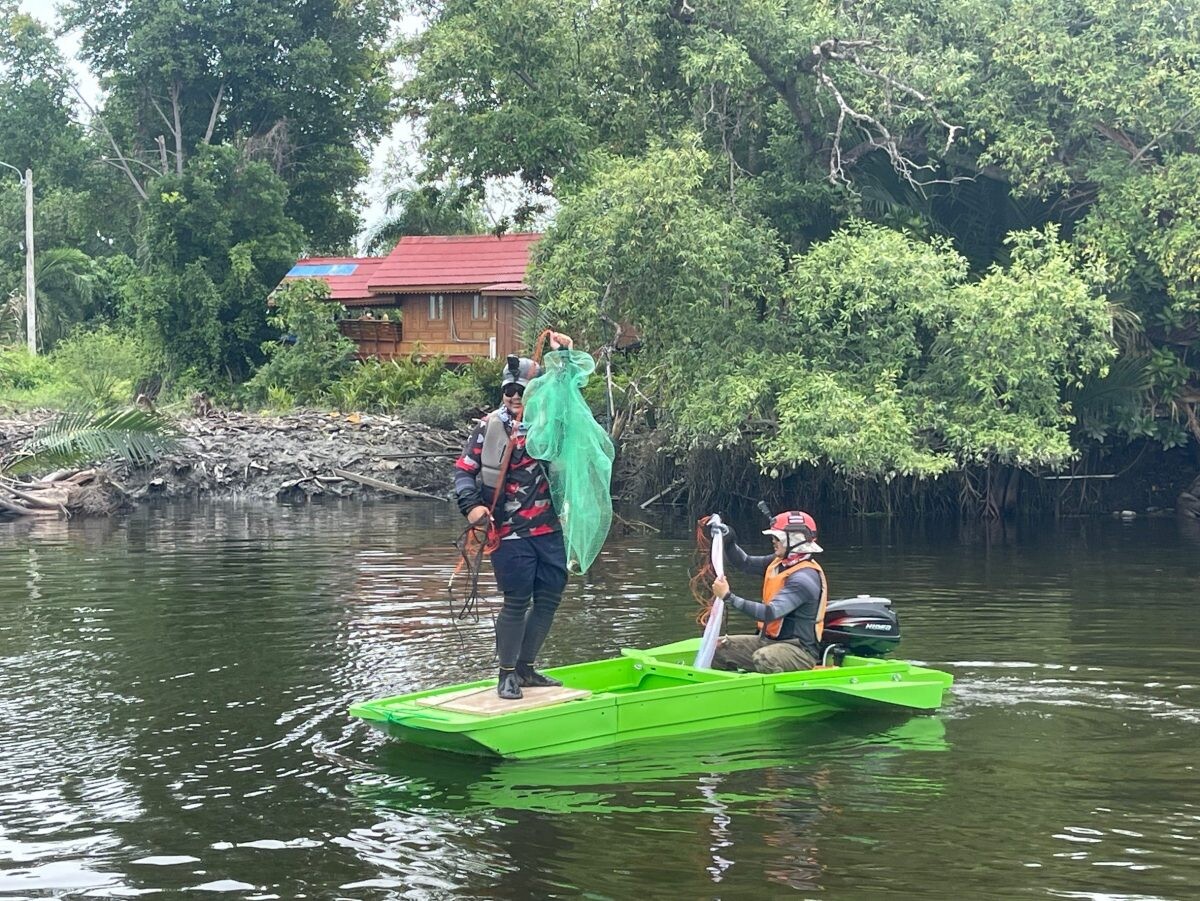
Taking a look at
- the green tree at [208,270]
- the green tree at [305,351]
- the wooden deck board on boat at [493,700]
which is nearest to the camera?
the wooden deck board on boat at [493,700]

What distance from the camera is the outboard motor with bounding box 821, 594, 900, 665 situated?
10.0 metres

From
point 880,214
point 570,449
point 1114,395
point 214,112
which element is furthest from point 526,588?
point 214,112

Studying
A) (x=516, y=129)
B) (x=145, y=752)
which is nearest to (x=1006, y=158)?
(x=516, y=129)

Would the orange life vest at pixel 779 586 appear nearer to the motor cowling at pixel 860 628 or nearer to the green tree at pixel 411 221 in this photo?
the motor cowling at pixel 860 628

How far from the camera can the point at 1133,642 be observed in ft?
39.8

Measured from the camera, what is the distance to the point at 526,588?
8.76 metres

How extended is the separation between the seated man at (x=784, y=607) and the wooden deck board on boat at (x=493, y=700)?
132 centimetres

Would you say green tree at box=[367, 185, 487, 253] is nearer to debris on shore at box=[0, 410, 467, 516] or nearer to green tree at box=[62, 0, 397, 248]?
green tree at box=[62, 0, 397, 248]

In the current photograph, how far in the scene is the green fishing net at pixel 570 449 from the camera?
8773 millimetres

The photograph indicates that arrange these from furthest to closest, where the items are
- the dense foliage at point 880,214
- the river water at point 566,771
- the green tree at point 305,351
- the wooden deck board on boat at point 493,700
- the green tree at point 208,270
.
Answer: the green tree at point 208,270 < the green tree at point 305,351 < the dense foliage at point 880,214 < the wooden deck board on boat at point 493,700 < the river water at point 566,771

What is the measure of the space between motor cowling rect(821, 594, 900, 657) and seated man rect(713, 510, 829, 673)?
0.18 meters

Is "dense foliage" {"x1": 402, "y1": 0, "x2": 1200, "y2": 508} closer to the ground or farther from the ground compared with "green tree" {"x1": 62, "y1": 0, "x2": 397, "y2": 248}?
closer to the ground

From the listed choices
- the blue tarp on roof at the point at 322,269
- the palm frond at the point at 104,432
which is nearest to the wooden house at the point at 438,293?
the blue tarp on roof at the point at 322,269

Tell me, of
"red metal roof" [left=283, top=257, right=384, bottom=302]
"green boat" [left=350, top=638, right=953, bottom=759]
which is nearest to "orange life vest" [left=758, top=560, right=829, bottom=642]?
"green boat" [left=350, top=638, right=953, bottom=759]
